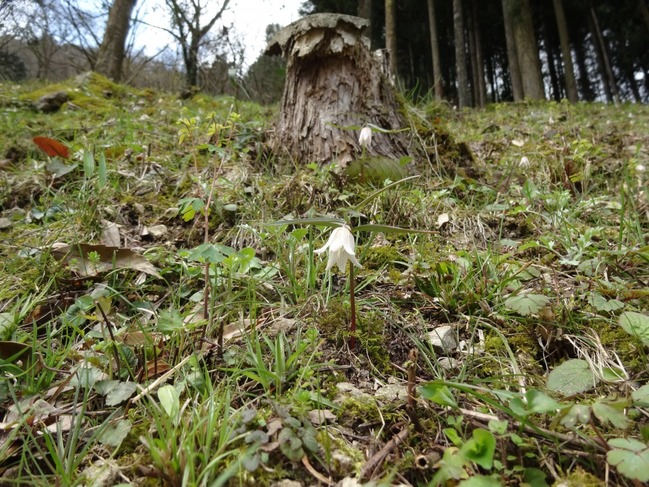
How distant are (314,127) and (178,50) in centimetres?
1122

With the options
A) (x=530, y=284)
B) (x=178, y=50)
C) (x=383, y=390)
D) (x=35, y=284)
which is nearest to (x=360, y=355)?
(x=383, y=390)

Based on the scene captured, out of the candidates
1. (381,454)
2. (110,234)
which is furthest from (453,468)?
(110,234)

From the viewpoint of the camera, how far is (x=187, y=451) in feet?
2.66

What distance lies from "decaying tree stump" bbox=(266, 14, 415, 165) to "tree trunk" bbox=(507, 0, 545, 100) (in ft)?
24.5

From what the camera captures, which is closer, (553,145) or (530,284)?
(530,284)

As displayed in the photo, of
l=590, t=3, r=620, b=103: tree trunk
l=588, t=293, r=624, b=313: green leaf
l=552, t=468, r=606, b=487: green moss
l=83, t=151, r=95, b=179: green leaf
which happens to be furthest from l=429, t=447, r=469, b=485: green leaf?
l=590, t=3, r=620, b=103: tree trunk

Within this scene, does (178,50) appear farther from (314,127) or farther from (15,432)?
(15,432)

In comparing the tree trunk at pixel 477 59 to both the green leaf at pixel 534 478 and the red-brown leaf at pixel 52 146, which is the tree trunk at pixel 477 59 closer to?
Result: the red-brown leaf at pixel 52 146

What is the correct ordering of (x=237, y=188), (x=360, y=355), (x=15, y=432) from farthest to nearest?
(x=237, y=188) < (x=360, y=355) < (x=15, y=432)

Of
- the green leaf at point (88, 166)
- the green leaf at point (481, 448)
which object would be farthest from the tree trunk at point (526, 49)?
the green leaf at point (481, 448)

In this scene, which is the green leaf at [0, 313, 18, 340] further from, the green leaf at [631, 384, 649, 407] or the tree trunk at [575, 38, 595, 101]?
the tree trunk at [575, 38, 595, 101]

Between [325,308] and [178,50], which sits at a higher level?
[178,50]

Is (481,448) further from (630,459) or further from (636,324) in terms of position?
(636,324)

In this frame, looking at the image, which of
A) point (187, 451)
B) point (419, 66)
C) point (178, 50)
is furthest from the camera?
point (419, 66)
